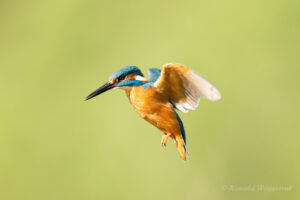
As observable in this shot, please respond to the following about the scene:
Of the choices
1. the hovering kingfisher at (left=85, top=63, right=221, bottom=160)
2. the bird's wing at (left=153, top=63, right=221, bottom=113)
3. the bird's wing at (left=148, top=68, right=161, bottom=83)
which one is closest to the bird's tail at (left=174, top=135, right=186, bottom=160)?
the hovering kingfisher at (left=85, top=63, right=221, bottom=160)

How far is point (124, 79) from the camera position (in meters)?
1.37

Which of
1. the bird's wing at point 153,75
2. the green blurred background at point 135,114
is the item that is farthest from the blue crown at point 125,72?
the green blurred background at point 135,114

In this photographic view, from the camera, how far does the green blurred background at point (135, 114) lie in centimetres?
361

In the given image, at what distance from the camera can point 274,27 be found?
13.2ft

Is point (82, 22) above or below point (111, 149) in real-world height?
above

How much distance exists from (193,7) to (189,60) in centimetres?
83

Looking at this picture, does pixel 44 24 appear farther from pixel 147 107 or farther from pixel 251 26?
pixel 147 107

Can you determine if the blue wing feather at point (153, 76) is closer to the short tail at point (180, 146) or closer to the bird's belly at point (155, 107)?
the bird's belly at point (155, 107)

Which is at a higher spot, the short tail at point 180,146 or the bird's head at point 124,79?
the bird's head at point 124,79

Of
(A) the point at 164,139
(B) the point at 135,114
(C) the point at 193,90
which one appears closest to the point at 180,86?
(C) the point at 193,90

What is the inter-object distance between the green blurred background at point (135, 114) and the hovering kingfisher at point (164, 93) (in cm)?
214

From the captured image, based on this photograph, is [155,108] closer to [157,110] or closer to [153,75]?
[157,110]

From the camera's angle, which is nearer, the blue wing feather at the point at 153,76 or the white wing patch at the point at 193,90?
the white wing patch at the point at 193,90

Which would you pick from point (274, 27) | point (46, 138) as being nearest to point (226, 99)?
point (274, 27)
